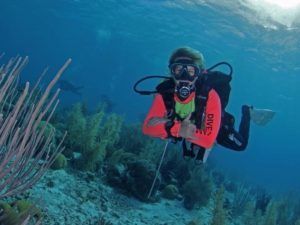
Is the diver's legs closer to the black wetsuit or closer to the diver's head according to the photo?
the black wetsuit

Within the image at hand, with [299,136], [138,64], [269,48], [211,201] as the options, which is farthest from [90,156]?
[299,136]

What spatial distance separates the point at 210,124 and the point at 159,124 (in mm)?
749

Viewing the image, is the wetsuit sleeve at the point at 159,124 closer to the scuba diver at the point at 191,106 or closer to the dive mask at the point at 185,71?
the scuba diver at the point at 191,106

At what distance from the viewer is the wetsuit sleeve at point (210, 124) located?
4539 millimetres

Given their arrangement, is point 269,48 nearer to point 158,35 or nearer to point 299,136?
point 158,35

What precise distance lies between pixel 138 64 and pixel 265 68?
32992 millimetres

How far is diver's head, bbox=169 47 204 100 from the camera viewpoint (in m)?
4.62

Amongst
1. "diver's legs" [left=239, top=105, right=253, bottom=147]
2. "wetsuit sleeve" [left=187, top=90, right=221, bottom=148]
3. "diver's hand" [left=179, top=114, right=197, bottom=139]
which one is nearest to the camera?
"diver's hand" [left=179, top=114, right=197, bottom=139]

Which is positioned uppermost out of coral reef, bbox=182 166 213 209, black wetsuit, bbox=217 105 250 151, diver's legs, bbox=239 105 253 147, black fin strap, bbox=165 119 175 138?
diver's legs, bbox=239 105 253 147

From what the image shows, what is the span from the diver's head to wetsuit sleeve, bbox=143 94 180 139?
0.47 meters

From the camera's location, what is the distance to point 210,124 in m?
4.59

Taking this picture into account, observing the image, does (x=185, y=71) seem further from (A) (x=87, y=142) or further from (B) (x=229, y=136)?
(A) (x=87, y=142)

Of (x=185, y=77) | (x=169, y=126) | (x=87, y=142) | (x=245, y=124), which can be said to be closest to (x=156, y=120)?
(x=169, y=126)

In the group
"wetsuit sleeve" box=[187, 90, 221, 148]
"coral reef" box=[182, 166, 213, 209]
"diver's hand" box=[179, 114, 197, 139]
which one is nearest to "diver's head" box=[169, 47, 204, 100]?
"wetsuit sleeve" box=[187, 90, 221, 148]
